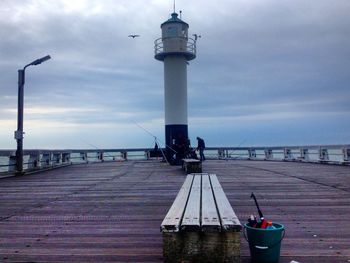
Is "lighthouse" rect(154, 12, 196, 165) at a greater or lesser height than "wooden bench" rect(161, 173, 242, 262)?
greater

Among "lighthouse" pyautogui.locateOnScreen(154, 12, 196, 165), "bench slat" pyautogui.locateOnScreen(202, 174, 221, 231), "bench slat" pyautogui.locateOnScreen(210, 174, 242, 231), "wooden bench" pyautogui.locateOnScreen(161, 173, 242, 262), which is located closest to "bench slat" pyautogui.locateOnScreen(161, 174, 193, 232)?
"wooden bench" pyautogui.locateOnScreen(161, 173, 242, 262)

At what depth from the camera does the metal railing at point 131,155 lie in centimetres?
1927

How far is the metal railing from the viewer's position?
19.3 meters

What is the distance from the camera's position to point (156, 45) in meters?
27.0

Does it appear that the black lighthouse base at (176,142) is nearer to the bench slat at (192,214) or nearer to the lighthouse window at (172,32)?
the lighthouse window at (172,32)

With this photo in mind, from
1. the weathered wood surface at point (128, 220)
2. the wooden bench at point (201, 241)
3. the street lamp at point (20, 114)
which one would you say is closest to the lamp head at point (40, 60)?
the street lamp at point (20, 114)

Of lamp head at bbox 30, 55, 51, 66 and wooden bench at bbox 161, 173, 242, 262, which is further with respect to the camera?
lamp head at bbox 30, 55, 51, 66

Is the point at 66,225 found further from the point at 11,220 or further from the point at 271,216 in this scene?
the point at 271,216

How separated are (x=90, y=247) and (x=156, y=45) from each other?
23.2m

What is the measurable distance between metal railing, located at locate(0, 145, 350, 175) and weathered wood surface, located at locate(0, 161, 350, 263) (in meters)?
7.48

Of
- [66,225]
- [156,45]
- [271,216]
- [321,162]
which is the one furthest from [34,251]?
[156,45]

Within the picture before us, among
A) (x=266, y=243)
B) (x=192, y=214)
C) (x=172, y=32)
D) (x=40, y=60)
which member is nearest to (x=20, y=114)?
(x=40, y=60)

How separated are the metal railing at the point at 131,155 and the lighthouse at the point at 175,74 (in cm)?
633

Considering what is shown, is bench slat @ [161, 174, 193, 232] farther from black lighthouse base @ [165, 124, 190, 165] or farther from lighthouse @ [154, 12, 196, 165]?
lighthouse @ [154, 12, 196, 165]
